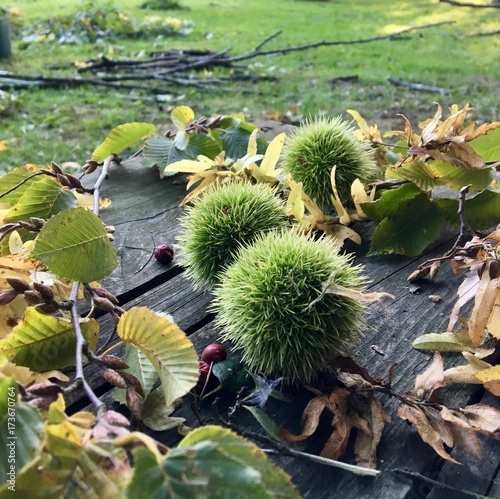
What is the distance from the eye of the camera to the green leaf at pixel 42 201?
1.20m

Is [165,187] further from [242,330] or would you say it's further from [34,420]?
[34,420]

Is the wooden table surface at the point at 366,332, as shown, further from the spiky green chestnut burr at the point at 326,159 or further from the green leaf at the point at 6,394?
the green leaf at the point at 6,394

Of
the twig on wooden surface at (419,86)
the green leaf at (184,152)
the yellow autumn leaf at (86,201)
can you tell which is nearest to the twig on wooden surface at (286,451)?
the yellow autumn leaf at (86,201)

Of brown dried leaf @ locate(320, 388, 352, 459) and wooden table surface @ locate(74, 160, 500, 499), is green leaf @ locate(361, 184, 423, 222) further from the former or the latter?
brown dried leaf @ locate(320, 388, 352, 459)

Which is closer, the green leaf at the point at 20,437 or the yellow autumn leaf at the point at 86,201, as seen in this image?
the green leaf at the point at 20,437

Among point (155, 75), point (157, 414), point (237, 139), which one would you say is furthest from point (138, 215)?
point (155, 75)

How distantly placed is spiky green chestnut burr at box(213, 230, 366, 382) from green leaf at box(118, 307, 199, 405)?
0.19 metres

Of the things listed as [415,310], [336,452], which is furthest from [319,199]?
[336,452]

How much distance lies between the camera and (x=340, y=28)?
29.9 feet

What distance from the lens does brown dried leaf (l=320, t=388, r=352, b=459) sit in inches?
30.3

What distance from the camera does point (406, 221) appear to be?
128 cm

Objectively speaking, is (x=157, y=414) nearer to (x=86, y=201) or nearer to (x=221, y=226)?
(x=221, y=226)

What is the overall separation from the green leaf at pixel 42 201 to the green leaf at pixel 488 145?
0.98 meters

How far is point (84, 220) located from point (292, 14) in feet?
33.9
